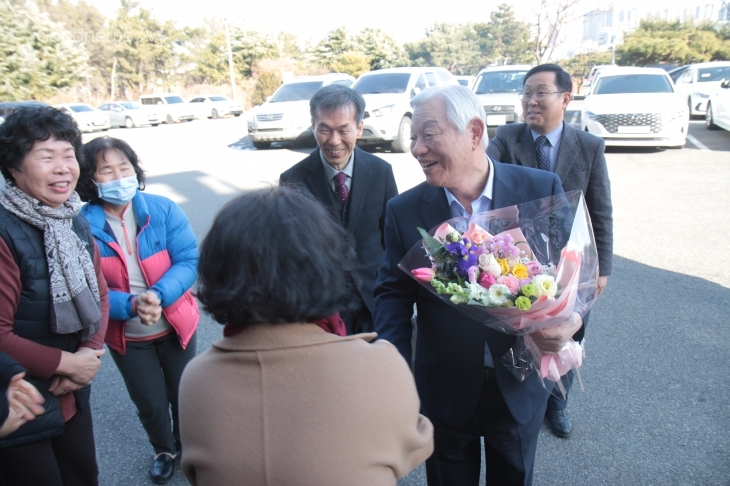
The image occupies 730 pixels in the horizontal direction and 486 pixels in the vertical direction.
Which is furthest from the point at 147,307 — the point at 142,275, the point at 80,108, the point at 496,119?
the point at 80,108

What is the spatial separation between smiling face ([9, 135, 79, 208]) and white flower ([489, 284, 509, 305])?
5.96 feet

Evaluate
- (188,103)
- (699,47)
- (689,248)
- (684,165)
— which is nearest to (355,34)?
(188,103)

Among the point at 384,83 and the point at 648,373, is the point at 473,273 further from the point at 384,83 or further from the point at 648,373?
the point at 384,83

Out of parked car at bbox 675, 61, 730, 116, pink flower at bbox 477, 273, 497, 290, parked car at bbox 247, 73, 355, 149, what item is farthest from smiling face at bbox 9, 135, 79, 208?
parked car at bbox 675, 61, 730, 116

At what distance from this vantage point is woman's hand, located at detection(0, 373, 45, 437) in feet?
6.07

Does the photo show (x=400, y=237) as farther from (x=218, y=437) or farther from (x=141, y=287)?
(x=141, y=287)

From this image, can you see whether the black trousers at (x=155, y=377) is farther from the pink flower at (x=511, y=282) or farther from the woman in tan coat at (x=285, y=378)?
the pink flower at (x=511, y=282)

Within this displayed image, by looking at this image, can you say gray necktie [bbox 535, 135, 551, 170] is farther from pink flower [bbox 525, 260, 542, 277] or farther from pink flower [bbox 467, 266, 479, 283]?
pink flower [bbox 467, 266, 479, 283]

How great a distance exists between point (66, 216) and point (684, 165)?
11.3 meters

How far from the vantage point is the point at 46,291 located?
6.81ft

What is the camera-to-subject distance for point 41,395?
6.63 ft

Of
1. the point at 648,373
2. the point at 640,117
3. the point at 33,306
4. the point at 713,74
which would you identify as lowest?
the point at 648,373

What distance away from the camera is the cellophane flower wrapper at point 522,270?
1558 mm

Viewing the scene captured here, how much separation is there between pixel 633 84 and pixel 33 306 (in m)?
13.6
